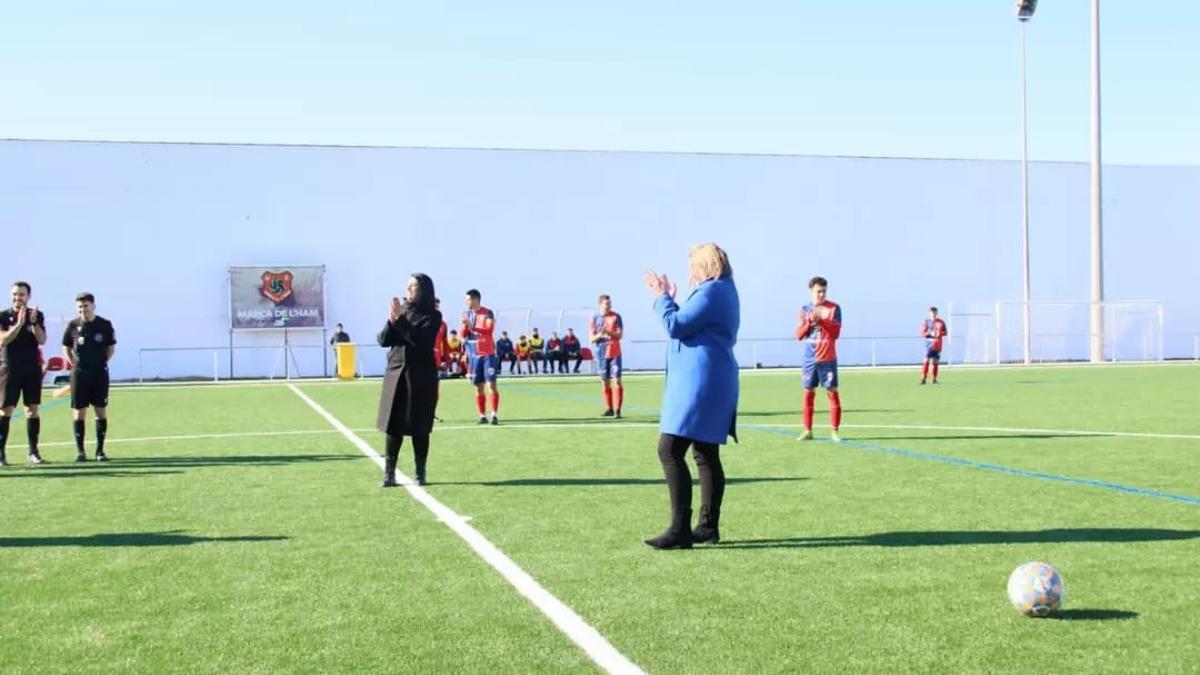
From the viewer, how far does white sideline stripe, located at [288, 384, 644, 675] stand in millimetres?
4523

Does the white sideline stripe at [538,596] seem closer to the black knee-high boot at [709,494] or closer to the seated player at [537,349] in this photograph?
the black knee-high boot at [709,494]

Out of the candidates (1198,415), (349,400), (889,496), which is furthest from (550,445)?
(349,400)

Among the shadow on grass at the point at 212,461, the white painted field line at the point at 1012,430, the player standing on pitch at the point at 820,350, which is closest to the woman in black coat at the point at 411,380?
the shadow on grass at the point at 212,461

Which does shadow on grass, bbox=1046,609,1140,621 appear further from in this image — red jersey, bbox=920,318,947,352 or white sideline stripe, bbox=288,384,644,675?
red jersey, bbox=920,318,947,352

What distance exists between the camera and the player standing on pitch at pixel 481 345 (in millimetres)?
17281

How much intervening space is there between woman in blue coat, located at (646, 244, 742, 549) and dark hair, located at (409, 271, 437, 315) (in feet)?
11.6

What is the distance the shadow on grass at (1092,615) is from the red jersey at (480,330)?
1269 cm

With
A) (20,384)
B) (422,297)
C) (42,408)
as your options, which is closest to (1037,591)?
(422,297)

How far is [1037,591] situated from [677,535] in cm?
228

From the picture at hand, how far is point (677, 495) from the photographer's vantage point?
6898 millimetres

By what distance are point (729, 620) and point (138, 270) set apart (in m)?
38.8

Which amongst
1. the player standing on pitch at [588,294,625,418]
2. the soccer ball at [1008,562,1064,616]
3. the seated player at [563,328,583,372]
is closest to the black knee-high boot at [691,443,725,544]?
the soccer ball at [1008,562,1064,616]

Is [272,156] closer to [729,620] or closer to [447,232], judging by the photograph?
[447,232]

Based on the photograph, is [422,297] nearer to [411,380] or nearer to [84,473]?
[411,380]
